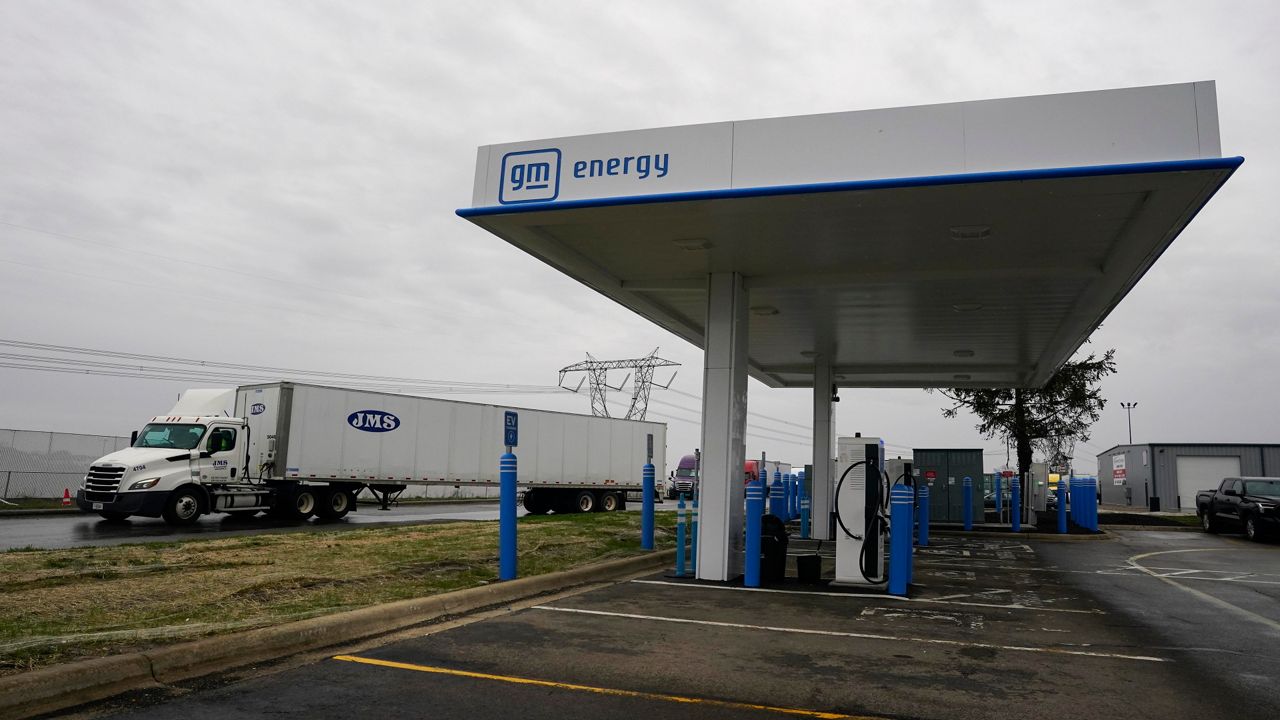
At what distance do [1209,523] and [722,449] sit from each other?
61.6 feet

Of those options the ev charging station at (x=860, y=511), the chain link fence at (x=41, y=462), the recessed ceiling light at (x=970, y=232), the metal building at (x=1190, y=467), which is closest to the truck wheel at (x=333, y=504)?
Answer: the chain link fence at (x=41, y=462)

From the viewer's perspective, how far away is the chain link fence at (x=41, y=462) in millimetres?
26750

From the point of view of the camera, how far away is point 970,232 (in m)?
10.0

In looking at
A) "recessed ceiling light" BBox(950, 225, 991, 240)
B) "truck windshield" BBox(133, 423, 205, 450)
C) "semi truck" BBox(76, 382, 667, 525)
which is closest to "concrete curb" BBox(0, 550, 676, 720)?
"semi truck" BBox(76, 382, 667, 525)

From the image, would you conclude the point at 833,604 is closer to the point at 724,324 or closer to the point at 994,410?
the point at 724,324

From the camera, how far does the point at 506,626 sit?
757 centimetres

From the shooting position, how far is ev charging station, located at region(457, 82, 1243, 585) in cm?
795

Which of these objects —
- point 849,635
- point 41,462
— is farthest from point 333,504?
point 849,635

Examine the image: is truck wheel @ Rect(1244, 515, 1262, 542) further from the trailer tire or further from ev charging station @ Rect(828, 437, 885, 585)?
the trailer tire

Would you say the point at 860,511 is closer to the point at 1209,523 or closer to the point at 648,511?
the point at 648,511

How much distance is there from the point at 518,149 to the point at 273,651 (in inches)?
238

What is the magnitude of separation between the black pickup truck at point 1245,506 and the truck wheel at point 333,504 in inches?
934

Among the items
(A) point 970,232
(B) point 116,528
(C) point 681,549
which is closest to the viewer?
(A) point 970,232

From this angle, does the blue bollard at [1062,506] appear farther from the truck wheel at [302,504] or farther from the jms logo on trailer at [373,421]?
the truck wheel at [302,504]
